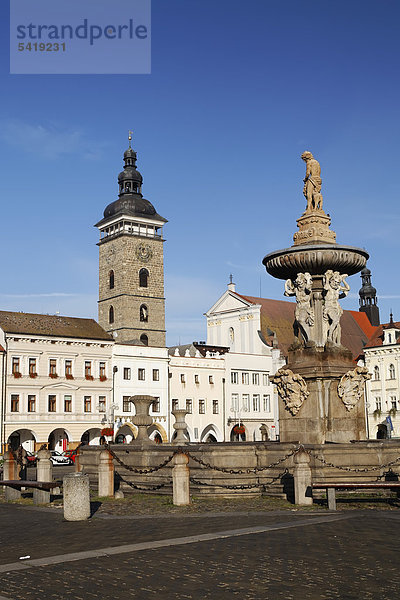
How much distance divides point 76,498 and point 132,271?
78239 millimetres

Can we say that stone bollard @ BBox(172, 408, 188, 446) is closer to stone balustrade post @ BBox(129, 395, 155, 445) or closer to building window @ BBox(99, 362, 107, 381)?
stone balustrade post @ BBox(129, 395, 155, 445)

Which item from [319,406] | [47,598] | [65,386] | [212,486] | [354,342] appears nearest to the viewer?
[47,598]

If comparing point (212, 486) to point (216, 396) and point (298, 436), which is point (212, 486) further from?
point (216, 396)

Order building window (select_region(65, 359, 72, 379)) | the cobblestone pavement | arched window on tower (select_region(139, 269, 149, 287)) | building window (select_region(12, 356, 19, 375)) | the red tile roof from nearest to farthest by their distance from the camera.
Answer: the cobblestone pavement → building window (select_region(12, 356, 19, 375)) → building window (select_region(65, 359, 72, 379)) → the red tile roof → arched window on tower (select_region(139, 269, 149, 287))

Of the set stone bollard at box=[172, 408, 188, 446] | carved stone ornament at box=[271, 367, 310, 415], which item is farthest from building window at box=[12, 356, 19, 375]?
carved stone ornament at box=[271, 367, 310, 415]

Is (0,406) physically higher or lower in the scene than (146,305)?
lower

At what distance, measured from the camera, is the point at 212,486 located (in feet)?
53.3

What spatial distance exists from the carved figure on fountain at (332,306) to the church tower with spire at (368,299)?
246 feet

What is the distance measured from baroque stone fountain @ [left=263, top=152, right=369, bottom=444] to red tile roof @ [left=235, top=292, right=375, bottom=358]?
174 ft

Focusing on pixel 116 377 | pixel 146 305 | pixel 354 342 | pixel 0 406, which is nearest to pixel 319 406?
pixel 0 406

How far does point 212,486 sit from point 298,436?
9.22 feet

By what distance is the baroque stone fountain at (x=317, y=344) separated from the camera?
58.3 feet

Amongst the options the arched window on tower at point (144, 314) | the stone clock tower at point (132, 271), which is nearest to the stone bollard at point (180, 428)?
the stone clock tower at point (132, 271)

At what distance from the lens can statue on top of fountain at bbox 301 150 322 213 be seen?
20.4m
